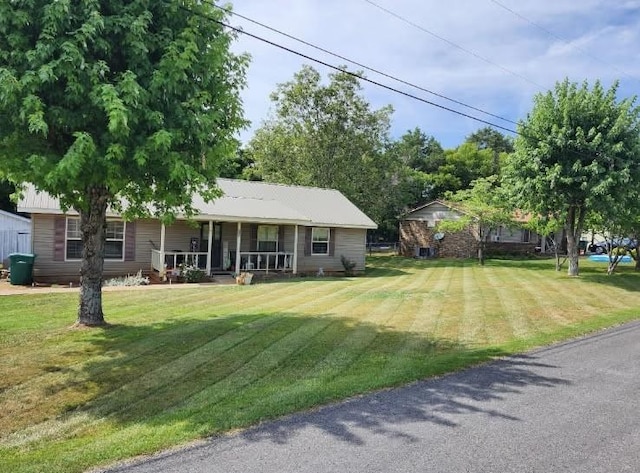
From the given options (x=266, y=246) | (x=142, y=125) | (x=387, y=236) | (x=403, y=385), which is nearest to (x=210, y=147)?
(x=142, y=125)

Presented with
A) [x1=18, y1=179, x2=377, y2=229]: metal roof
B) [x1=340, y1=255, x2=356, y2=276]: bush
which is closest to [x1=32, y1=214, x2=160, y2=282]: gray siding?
[x1=18, y1=179, x2=377, y2=229]: metal roof

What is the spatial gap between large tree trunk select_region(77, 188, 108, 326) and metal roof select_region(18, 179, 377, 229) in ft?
25.4

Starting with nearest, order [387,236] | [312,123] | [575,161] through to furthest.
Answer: [575,161] → [312,123] → [387,236]

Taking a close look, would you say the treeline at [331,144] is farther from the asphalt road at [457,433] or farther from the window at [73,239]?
the asphalt road at [457,433]

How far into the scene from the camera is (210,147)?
26.0ft

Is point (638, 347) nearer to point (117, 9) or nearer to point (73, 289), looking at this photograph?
point (117, 9)

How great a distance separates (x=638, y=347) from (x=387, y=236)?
1388 inches

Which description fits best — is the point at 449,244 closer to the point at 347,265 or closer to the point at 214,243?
→ the point at 347,265

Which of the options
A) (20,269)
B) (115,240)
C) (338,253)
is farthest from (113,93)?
(338,253)

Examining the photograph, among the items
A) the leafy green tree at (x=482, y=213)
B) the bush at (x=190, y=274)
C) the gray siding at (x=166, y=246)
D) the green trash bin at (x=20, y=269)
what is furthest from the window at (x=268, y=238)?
the leafy green tree at (x=482, y=213)

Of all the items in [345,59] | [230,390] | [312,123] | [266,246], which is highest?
[312,123]

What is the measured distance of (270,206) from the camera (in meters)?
21.7

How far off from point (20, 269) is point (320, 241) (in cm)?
1256

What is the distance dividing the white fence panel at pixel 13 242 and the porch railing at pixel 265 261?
968cm
